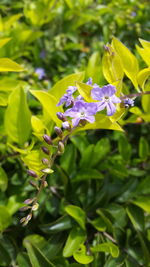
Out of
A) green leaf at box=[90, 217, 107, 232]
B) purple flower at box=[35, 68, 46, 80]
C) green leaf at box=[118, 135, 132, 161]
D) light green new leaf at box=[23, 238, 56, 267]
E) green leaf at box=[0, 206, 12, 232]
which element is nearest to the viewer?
light green new leaf at box=[23, 238, 56, 267]

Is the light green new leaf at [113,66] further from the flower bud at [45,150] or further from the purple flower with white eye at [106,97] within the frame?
the flower bud at [45,150]

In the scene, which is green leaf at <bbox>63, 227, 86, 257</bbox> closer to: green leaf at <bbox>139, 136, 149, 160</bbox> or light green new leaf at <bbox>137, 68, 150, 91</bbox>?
green leaf at <bbox>139, 136, 149, 160</bbox>

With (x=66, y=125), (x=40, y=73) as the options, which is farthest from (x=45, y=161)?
(x=40, y=73)

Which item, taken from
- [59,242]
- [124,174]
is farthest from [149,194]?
[59,242]

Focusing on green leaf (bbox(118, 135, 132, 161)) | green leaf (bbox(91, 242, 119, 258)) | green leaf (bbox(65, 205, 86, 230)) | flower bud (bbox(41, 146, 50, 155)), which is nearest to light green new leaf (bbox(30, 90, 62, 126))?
flower bud (bbox(41, 146, 50, 155))

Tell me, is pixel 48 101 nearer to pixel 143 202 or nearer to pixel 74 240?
pixel 74 240
